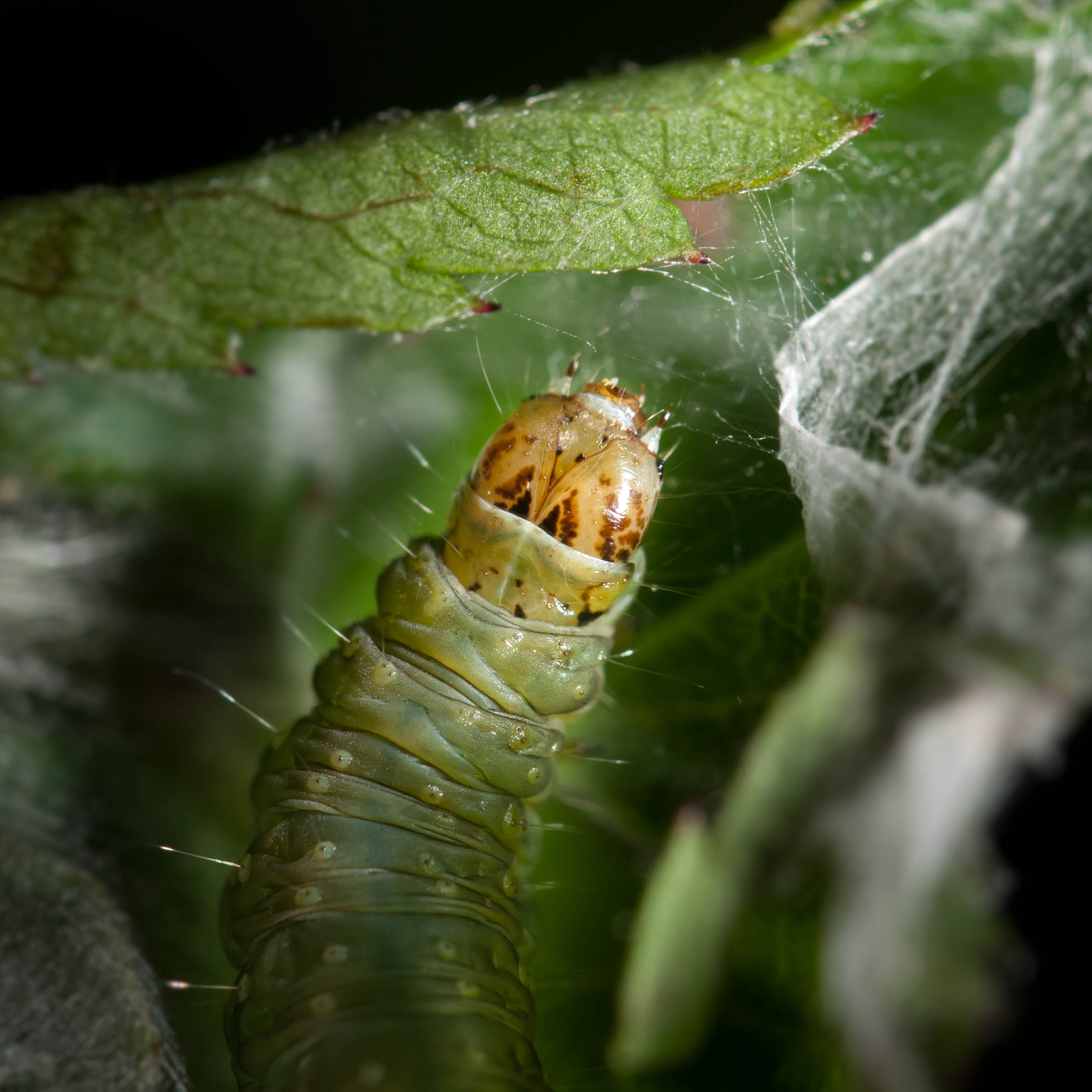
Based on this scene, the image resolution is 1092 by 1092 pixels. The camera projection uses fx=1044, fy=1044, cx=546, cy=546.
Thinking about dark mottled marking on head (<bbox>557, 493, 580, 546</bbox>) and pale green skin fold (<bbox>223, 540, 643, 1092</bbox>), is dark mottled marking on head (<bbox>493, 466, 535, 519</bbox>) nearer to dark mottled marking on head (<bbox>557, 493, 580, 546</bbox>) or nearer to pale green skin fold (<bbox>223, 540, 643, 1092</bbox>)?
dark mottled marking on head (<bbox>557, 493, 580, 546</bbox>)

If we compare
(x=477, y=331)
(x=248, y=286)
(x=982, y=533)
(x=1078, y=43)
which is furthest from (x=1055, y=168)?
(x=248, y=286)

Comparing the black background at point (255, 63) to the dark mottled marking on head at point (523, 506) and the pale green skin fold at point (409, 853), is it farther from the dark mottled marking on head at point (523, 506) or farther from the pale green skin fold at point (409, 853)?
the pale green skin fold at point (409, 853)

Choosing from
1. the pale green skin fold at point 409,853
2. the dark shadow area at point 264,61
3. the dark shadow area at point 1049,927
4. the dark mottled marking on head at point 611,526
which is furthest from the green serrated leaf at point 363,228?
the dark shadow area at point 264,61

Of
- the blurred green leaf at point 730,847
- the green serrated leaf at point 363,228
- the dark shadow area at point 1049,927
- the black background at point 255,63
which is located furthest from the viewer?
the black background at point 255,63

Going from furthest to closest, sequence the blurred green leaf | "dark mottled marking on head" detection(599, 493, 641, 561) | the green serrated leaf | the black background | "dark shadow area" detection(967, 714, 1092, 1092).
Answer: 1. the black background
2. "dark mottled marking on head" detection(599, 493, 641, 561)
3. the green serrated leaf
4. the blurred green leaf
5. "dark shadow area" detection(967, 714, 1092, 1092)

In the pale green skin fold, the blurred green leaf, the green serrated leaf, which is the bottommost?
the pale green skin fold

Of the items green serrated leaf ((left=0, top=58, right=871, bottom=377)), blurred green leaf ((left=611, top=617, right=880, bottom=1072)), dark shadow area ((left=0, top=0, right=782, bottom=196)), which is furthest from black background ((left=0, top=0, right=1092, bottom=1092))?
blurred green leaf ((left=611, top=617, right=880, bottom=1072))

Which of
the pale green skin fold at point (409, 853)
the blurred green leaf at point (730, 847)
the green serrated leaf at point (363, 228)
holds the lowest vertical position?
the pale green skin fold at point (409, 853)

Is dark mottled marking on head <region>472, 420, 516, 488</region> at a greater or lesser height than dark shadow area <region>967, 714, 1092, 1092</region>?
greater
